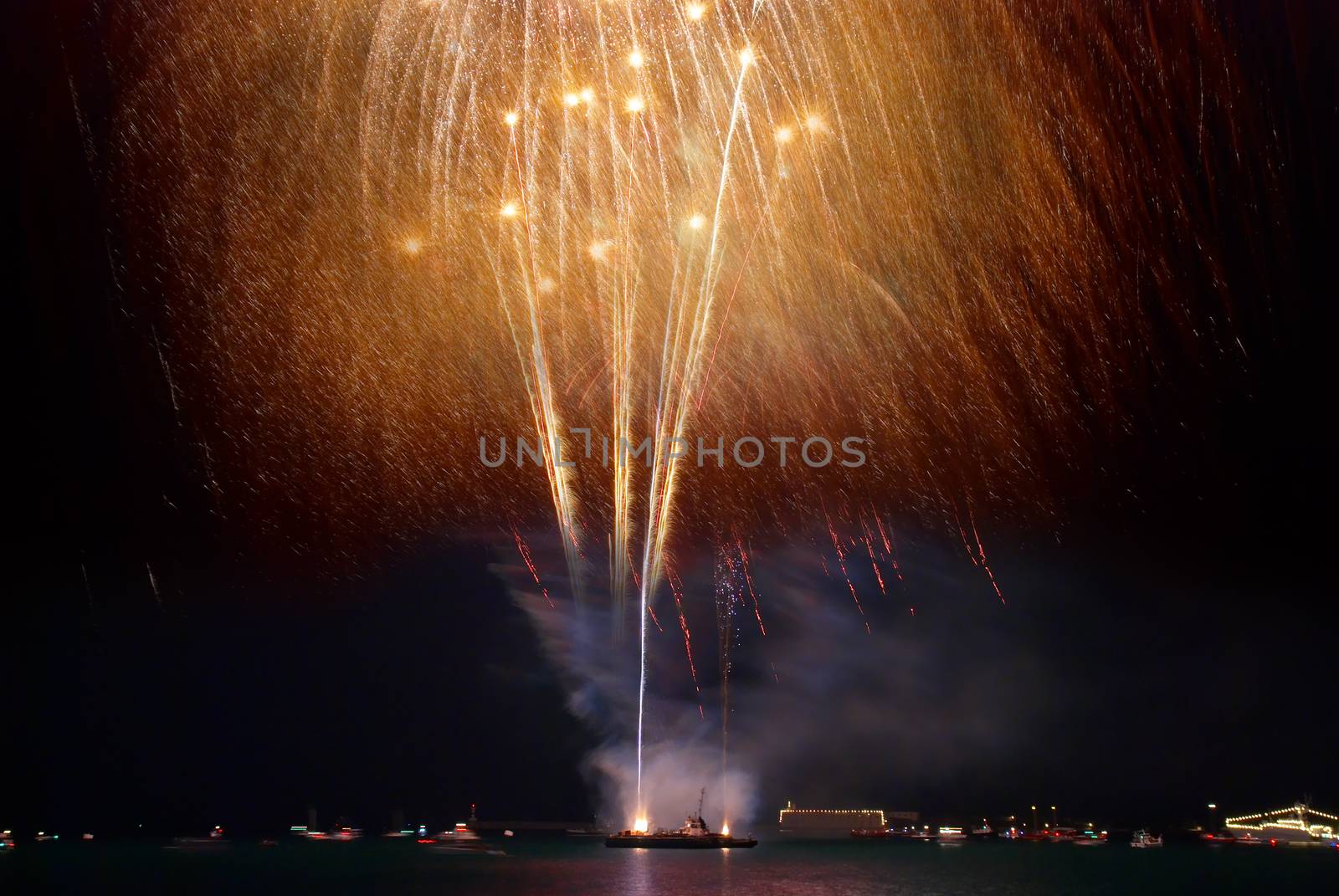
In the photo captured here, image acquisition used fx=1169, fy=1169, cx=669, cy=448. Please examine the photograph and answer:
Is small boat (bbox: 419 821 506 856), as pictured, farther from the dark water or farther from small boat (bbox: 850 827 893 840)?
small boat (bbox: 850 827 893 840)

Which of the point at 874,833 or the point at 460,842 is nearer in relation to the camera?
the point at 460,842

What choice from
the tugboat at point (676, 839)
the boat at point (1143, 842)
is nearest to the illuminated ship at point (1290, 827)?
the boat at point (1143, 842)

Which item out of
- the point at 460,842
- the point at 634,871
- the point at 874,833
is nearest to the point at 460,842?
the point at 460,842

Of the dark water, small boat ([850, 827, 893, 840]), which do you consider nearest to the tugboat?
the dark water

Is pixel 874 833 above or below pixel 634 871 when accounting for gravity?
above

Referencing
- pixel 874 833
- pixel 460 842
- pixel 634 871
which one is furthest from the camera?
pixel 874 833

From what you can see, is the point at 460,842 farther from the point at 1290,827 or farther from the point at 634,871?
the point at 1290,827

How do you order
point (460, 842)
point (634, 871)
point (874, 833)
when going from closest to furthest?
point (634, 871) → point (460, 842) → point (874, 833)

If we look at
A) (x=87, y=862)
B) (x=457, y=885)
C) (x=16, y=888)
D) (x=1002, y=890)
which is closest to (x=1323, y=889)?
(x=1002, y=890)

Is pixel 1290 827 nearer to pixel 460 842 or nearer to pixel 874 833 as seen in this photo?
pixel 874 833
